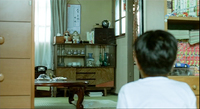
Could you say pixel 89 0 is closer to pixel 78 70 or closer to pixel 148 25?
pixel 78 70

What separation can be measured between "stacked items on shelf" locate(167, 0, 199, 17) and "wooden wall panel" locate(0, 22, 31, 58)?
3.68ft

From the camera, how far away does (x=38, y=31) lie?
6805mm

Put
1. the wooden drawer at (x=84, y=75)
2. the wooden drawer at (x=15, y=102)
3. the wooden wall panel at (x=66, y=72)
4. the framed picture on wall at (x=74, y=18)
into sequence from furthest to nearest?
the framed picture on wall at (x=74, y=18) < the wooden drawer at (x=84, y=75) < the wooden wall panel at (x=66, y=72) < the wooden drawer at (x=15, y=102)

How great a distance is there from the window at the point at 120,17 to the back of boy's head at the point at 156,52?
4.98m

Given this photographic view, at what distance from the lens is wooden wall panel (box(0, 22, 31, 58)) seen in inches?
100.0

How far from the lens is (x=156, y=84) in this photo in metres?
1.35

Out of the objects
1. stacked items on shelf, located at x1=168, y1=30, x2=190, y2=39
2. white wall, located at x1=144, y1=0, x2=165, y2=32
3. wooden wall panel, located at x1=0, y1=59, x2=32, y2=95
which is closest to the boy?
stacked items on shelf, located at x1=168, y1=30, x2=190, y2=39

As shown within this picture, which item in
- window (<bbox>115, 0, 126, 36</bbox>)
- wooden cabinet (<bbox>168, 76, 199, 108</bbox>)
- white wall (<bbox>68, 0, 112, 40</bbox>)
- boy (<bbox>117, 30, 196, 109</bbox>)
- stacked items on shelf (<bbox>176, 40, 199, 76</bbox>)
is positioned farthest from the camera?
white wall (<bbox>68, 0, 112, 40</bbox>)

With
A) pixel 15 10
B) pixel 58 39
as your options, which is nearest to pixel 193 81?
pixel 15 10

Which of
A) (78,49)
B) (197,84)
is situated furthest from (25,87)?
(78,49)

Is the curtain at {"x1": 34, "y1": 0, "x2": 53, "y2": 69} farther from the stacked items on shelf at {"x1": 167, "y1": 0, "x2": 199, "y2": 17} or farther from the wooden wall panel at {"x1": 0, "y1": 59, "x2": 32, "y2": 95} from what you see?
the stacked items on shelf at {"x1": 167, "y1": 0, "x2": 199, "y2": 17}

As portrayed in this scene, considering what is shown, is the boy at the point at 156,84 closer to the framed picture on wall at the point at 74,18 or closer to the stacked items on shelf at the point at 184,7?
the stacked items on shelf at the point at 184,7

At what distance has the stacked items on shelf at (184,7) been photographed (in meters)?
2.25

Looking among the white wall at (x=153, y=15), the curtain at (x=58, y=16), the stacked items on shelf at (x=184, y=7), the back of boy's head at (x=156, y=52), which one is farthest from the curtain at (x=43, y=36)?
the back of boy's head at (x=156, y=52)
